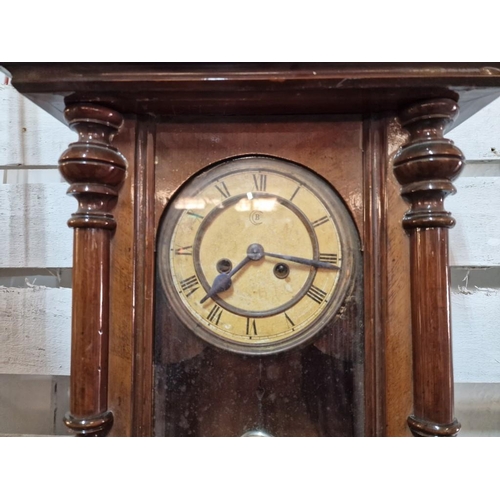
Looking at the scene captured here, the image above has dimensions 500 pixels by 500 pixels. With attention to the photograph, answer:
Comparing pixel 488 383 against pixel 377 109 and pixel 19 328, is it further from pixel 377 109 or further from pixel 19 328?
pixel 19 328

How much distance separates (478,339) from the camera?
2.90 ft

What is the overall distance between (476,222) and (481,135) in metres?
0.21

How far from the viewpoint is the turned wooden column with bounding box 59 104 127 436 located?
0.57 m

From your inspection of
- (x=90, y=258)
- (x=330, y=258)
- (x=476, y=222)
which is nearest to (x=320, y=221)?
(x=330, y=258)

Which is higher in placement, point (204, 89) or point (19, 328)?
point (204, 89)

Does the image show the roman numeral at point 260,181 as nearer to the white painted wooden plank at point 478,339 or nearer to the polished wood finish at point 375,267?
Answer: the polished wood finish at point 375,267

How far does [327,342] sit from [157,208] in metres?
0.36

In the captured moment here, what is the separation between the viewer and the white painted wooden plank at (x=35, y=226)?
2.97 ft

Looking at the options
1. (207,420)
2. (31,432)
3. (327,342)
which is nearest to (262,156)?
(327,342)

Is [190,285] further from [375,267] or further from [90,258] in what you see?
[375,267]

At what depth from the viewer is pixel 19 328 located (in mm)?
901

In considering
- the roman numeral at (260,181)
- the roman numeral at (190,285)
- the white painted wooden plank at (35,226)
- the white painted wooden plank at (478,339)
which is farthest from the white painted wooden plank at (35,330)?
the white painted wooden plank at (478,339)

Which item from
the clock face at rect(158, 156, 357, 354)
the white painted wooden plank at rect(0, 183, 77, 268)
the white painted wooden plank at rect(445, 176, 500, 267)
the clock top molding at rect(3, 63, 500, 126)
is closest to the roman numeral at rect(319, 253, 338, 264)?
the clock face at rect(158, 156, 357, 354)

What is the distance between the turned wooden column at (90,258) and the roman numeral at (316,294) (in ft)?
1.07
